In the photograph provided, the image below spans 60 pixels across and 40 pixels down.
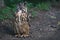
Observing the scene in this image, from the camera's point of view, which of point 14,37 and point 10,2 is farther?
point 10,2

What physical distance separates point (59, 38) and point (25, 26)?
1.08m

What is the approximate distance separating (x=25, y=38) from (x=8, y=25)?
4.71 ft

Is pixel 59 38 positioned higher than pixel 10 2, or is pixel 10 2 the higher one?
pixel 10 2

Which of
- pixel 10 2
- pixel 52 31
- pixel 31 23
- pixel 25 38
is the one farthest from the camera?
pixel 10 2

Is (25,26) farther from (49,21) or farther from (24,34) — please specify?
(49,21)

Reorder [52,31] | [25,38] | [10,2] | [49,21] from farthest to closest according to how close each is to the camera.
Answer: [10,2], [49,21], [52,31], [25,38]

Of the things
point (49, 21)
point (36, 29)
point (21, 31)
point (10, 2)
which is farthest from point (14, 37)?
point (10, 2)

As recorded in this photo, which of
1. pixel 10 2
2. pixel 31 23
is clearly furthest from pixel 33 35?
pixel 10 2

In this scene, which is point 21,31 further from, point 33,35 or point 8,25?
point 8,25

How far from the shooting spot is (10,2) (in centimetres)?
1137

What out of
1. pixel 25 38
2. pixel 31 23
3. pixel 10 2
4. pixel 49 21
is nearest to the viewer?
pixel 25 38

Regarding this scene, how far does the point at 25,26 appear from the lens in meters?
6.82

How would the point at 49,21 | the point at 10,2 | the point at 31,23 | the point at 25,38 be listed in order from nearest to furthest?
the point at 25,38
the point at 31,23
the point at 49,21
the point at 10,2

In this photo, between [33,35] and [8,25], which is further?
[8,25]
